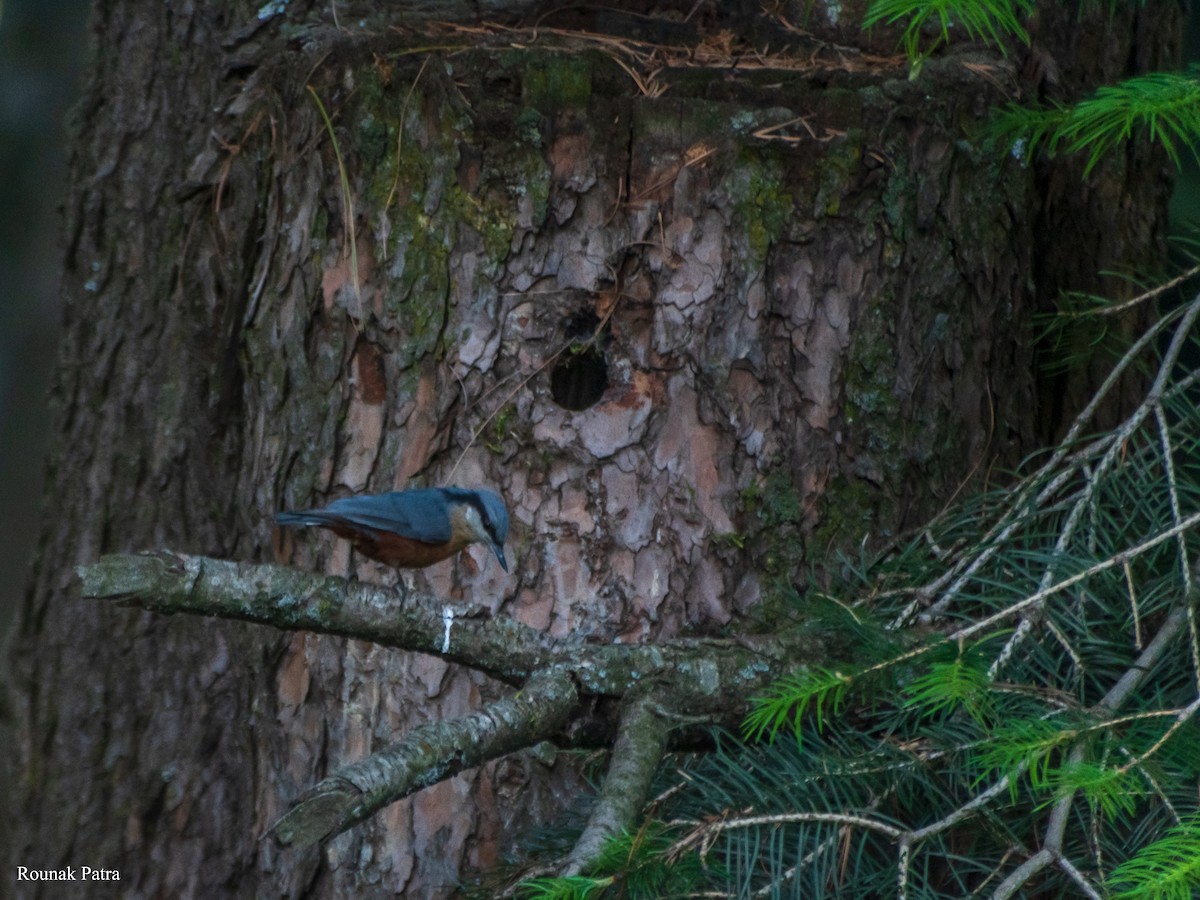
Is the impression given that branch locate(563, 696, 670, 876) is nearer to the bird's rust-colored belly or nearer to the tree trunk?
the tree trunk

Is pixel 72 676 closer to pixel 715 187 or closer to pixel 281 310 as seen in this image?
pixel 281 310

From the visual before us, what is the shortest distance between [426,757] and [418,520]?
→ 2.84 ft

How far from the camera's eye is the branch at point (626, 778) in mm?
1688

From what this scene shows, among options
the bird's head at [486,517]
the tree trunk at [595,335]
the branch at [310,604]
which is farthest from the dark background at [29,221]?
the branch at [310,604]

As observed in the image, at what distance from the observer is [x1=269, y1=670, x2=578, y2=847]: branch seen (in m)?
1.49

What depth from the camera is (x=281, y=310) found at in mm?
2830

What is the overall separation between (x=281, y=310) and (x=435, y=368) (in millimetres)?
432

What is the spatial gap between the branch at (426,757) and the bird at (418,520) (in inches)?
24.4

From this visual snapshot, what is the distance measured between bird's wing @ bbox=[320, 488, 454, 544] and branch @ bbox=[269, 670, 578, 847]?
617 millimetres

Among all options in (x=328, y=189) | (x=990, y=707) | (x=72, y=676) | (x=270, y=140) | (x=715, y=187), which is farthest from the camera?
(x=72, y=676)

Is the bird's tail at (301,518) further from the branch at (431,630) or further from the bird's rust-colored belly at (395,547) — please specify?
the branch at (431,630)

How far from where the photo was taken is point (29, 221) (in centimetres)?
464

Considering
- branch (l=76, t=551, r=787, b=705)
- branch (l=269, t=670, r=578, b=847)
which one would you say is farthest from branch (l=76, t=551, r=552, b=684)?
branch (l=269, t=670, r=578, b=847)

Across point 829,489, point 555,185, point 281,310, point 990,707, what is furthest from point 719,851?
point 281,310
